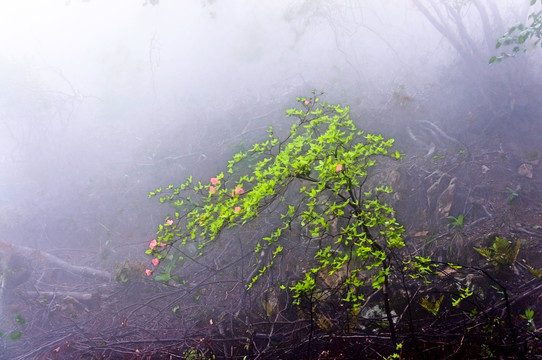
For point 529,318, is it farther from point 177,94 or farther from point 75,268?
point 177,94

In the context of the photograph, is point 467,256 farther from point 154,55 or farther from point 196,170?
point 154,55

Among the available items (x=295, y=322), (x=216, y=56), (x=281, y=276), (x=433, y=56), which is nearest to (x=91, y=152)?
(x=216, y=56)

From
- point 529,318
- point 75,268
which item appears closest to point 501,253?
point 529,318

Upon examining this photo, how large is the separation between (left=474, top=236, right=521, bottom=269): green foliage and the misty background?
11.4 feet

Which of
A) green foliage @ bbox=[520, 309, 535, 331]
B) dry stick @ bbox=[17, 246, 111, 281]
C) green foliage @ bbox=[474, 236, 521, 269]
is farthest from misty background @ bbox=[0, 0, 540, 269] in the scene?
green foliage @ bbox=[520, 309, 535, 331]

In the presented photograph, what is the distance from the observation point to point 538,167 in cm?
556

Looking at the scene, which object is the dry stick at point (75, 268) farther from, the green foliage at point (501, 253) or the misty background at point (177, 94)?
the green foliage at point (501, 253)

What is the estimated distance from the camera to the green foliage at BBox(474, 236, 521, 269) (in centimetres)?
376

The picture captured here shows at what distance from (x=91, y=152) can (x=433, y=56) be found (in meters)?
15.1

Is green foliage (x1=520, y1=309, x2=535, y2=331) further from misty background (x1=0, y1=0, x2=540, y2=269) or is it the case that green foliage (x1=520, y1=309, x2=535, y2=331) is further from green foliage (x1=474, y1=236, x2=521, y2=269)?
misty background (x1=0, y1=0, x2=540, y2=269)

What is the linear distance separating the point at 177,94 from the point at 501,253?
1633cm

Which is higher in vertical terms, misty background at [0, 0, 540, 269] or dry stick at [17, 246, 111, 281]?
misty background at [0, 0, 540, 269]

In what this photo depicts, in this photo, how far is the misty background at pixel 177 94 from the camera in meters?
9.31

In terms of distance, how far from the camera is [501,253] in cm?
382
